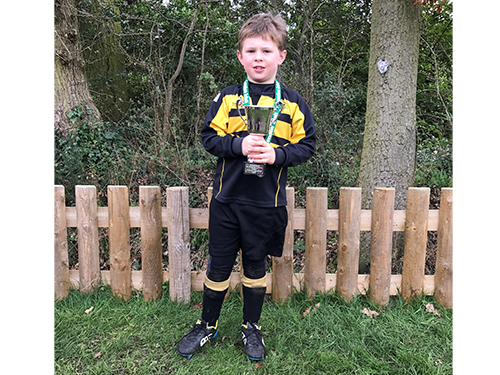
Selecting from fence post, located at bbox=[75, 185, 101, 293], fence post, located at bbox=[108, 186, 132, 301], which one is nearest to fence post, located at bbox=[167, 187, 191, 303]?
fence post, located at bbox=[108, 186, 132, 301]

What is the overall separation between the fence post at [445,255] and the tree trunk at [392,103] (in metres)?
0.59

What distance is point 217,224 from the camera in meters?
2.16

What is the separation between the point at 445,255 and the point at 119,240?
108 inches

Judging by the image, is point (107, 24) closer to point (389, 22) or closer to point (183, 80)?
point (183, 80)

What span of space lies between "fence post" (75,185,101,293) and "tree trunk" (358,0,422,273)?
2499 mm

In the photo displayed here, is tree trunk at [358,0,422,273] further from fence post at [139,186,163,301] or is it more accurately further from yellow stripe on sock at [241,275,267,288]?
fence post at [139,186,163,301]

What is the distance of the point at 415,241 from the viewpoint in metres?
2.73

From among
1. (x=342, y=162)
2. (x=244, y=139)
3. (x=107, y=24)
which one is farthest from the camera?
(x=107, y=24)

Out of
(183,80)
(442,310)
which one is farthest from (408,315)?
(183,80)

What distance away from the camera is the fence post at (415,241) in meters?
2.68

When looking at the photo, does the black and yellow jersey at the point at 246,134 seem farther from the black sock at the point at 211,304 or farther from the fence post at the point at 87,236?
the fence post at the point at 87,236

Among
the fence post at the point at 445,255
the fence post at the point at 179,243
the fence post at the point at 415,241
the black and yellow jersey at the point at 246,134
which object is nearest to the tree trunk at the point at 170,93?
the fence post at the point at 179,243

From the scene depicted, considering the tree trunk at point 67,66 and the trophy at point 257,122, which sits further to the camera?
the tree trunk at point 67,66

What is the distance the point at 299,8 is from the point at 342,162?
139 inches
